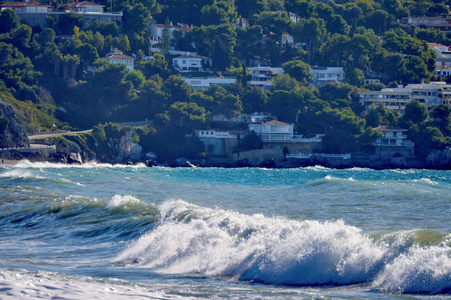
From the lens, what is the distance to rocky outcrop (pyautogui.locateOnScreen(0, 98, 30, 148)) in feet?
215

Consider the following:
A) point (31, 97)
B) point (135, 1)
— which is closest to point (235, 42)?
point (135, 1)

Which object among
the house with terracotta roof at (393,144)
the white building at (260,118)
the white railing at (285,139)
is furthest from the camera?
the white building at (260,118)

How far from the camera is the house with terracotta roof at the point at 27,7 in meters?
97.1

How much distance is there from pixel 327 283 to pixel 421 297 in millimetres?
1809

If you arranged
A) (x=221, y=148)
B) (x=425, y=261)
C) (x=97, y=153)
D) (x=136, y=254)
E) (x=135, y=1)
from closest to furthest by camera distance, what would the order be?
(x=425, y=261), (x=136, y=254), (x=97, y=153), (x=221, y=148), (x=135, y=1)

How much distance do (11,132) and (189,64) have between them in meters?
32.1

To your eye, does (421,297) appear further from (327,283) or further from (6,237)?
(6,237)

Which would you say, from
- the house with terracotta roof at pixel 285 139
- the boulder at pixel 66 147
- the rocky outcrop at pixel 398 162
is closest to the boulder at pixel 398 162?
the rocky outcrop at pixel 398 162

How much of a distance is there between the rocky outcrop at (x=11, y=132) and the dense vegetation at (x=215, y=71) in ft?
14.0

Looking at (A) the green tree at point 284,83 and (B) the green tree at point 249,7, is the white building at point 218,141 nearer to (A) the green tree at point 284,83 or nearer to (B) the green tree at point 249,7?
(A) the green tree at point 284,83

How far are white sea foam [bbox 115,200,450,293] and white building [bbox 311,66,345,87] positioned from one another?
75.1 m

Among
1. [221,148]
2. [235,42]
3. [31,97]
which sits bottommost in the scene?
[221,148]

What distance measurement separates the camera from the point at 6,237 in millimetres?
19484

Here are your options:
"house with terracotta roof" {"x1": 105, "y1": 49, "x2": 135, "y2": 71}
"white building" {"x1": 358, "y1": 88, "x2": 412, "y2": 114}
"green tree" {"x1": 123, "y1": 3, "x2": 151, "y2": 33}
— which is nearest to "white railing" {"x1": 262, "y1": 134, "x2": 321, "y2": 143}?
"white building" {"x1": 358, "y1": 88, "x2": 412, "y2": 114}
